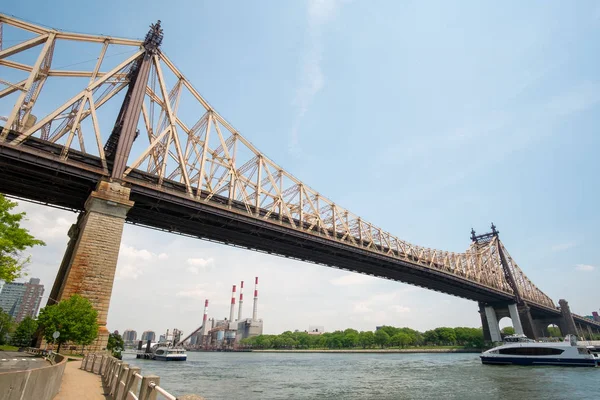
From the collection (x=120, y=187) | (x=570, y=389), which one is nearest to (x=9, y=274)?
(x=120, y=187)

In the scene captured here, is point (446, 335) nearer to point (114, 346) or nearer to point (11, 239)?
point (114, 346)

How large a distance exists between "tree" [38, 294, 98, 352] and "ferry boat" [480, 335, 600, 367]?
45634 millimetres

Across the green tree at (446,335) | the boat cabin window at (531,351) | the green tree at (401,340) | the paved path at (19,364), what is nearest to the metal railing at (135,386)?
the paved path at (19,364)

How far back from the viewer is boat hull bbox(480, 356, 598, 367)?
37.3 meters

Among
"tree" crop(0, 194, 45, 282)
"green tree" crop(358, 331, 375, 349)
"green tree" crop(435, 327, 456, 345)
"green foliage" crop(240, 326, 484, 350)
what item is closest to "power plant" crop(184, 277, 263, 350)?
"green foliage" crop(240, 326, 484, 350)

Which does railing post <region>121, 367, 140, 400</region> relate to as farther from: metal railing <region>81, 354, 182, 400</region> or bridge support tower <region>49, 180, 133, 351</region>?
bridge support tower <region>49, 180, 133, 351</region>

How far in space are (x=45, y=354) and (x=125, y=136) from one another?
51.3ft

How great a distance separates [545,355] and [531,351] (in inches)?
55.2

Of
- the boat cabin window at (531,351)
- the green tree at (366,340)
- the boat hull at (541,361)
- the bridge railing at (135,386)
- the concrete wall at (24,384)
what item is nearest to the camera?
the concrete wall at (24,384)

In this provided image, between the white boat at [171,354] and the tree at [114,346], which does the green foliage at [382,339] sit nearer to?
the white boat at [171,354]

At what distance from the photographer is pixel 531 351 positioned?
40312 mm

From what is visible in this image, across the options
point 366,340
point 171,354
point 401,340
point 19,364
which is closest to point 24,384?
point 19,364

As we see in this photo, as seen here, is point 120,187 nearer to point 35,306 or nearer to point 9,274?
point 9,274

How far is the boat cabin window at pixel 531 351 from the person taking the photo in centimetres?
3901
